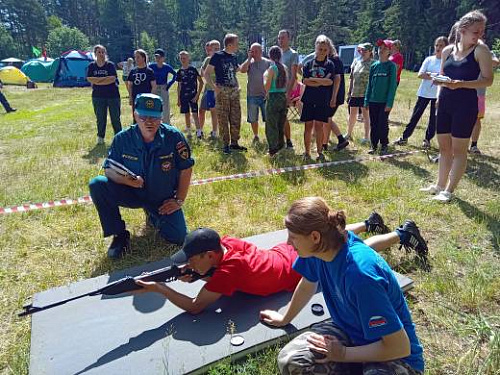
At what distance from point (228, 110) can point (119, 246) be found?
4.07 meters

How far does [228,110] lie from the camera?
23.4ft

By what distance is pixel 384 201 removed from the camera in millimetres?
4855

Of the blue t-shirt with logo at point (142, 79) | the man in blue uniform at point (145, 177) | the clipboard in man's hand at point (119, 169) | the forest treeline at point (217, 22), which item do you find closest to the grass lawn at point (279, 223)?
the man in blue uniform at point (145, 177)

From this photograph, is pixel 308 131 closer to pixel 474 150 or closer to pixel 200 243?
pixel 474 150

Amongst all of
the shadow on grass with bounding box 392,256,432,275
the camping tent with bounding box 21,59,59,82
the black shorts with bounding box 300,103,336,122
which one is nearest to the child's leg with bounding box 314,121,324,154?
the black shorts with bounding box 300,103,336,122

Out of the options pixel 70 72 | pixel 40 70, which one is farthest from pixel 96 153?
pixel 40 70

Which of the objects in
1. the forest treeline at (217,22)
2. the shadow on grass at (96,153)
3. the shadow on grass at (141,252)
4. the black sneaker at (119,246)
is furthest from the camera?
the forest treeline at (217,22)

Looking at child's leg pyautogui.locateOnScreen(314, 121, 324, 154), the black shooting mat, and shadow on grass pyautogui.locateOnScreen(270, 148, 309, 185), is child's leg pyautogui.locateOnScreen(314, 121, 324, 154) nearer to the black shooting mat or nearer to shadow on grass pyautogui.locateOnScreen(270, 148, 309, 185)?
shadow on grass pyautogui.locateOnScreen(270, 148, 309, 185)

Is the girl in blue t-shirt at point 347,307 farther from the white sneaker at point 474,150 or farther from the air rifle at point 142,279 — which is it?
the white sneaker at point 474,150

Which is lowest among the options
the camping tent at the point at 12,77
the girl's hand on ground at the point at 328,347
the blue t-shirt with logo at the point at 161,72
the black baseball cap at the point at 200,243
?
the camping tent at the point at 12,77

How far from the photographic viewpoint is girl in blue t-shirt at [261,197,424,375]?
1630 mm

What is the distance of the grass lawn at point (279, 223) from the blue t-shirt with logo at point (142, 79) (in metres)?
1.50

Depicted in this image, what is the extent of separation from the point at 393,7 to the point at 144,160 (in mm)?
49835

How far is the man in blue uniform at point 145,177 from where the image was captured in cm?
349
